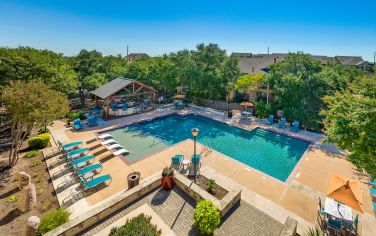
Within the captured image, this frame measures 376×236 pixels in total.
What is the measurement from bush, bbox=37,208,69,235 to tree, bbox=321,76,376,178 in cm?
1147

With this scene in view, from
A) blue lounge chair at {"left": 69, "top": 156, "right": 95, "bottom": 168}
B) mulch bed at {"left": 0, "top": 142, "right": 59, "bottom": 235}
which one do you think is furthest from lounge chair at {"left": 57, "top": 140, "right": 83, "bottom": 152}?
blue lounge chair at {"left": 69, "top": 156, "right": 95, "bottom": 168}

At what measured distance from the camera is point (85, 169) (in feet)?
37.8

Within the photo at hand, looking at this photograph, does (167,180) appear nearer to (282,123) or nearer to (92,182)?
(92,182)

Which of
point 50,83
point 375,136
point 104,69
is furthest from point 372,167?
point 104,69

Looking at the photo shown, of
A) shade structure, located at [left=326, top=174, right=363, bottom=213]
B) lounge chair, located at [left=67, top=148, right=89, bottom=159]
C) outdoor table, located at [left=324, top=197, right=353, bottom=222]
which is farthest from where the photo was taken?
lounge chair, located at [left=67, top=148, right=89, bottom=159]

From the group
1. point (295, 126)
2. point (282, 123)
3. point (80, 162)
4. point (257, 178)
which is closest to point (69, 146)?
point (80, 162)

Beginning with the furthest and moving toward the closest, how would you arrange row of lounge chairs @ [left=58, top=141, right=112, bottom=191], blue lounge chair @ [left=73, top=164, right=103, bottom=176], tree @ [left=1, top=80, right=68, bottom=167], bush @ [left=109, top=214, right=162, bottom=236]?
tree @ [left=1, top=80, right=68, bottom=167]
blue lounge chair @ [left=73, top=164, right=103, bottom=176]
row of lounge chairs @ [left=58, top=141, right=112, bottom=191]
bush @ [left=109, top=214, right=162, bottom=236]

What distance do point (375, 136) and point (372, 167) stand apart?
51.7 inches

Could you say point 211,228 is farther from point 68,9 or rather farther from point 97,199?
point 68,9

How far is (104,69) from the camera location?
3359cm

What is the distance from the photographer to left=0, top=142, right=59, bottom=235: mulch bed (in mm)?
8047

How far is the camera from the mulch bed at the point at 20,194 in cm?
805

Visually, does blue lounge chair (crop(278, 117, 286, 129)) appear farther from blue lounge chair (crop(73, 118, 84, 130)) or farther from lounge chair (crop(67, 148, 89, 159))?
blue lounge chair (crop(73, 118, 84, 130))

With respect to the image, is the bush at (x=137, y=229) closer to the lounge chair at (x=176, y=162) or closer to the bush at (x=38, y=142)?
the lounge chair at (x=176, y=162)
